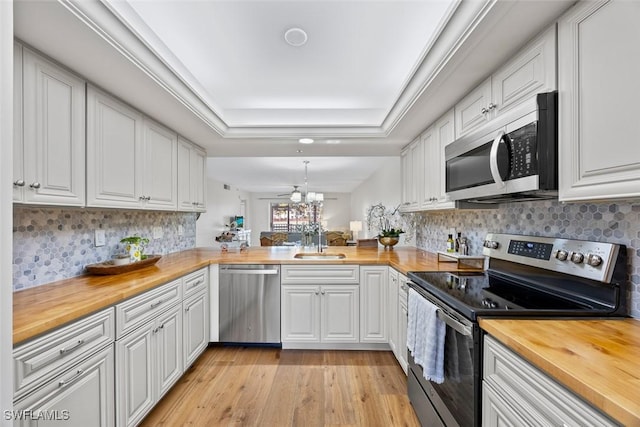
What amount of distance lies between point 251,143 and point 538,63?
239 cm

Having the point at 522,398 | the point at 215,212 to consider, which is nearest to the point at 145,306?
the point at 522,398

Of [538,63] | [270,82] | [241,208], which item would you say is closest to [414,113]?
[538,63]

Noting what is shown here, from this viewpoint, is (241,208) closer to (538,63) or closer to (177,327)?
(177,327)

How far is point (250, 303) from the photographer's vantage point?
2746 millimetres

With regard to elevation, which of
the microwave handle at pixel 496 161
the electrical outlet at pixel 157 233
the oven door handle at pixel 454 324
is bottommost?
the oven door handle at pixel 454 324

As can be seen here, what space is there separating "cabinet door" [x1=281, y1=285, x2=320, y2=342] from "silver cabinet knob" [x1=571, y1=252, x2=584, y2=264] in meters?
1.93

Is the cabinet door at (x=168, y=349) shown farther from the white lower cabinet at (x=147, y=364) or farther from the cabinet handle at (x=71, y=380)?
the cabinet handle at (x=71, y=380)

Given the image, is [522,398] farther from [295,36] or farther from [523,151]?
[295,36]

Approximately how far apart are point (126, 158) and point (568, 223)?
2.65 metres

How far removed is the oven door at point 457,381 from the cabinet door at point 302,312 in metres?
1.25

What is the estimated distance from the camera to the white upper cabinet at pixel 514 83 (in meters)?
1.23

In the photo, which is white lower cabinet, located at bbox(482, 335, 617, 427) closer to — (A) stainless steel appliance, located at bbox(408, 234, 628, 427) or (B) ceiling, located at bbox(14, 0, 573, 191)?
(A) stainless steel appliance, located at bbox(408, 234, 628, 427)

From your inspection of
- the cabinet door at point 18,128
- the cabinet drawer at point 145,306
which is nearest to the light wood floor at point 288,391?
the cabinet drawer at point 145,306

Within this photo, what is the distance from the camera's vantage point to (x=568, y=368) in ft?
2.50
